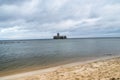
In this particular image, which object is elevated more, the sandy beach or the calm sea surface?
the sandy beach

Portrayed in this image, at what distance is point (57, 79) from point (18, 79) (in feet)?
11.1

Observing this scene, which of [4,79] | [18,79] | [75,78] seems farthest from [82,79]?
[4,79]

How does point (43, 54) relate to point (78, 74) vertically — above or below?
below

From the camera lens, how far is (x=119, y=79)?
9109 mm

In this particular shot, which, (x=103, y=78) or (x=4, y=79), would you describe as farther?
(x=4, y=79)

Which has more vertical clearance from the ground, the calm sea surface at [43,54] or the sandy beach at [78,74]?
the sandy beach at [78,74]

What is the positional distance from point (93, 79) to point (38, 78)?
13.0 ft

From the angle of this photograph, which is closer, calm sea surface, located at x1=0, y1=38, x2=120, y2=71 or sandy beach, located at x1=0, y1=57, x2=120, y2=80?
sandy beach, located at x1=0, y1=57, x2=120, y2=80

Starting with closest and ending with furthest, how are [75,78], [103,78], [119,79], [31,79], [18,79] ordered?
1. [119,79]
2. [103,78]
3. [75,78]
4. [31,79]
5. [18,79]

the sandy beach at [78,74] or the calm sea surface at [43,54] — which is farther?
the calm sea surface at [43,54]

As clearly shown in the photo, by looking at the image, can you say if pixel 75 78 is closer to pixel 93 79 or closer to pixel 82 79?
pixel 82 79

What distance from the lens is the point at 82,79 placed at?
10.5m

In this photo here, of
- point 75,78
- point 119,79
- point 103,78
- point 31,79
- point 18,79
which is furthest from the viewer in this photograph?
point 18,79

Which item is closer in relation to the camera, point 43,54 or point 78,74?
point 78,74
